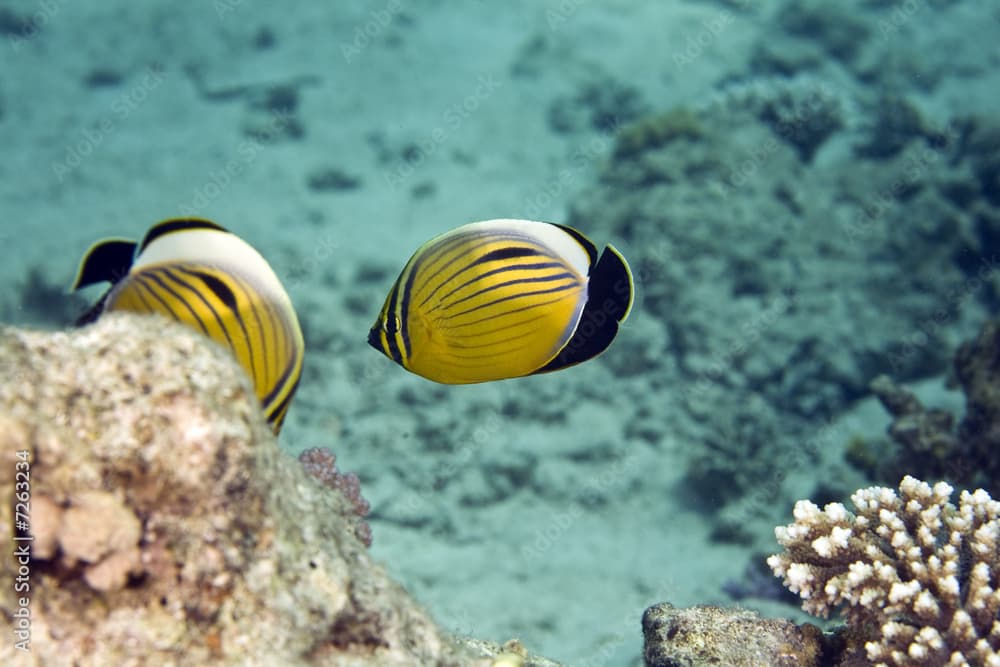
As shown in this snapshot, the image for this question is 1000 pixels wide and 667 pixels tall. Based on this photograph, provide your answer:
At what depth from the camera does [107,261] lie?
6.08 feet

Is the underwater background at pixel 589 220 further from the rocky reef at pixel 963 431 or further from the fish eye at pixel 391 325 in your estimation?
the fish eye at pixel 391 325

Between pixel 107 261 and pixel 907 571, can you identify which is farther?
pixel 907 571

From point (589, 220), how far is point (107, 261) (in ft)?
22.5

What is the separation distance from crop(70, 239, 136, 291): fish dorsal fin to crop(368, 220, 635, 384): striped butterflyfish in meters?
0.76

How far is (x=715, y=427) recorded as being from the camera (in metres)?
6.85

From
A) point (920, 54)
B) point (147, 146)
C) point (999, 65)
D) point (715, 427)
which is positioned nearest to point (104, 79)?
point (147, 146)

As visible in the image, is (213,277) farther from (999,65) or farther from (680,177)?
(999,65)

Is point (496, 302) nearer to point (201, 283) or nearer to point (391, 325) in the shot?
point (391, 325)

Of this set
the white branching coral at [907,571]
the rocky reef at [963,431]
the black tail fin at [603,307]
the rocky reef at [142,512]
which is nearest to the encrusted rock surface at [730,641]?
the white branching coral at [907,571]

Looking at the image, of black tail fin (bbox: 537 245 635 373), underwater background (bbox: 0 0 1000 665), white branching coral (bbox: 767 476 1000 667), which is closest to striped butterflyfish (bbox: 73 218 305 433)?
black tail fin (bbox: 537 245 635 373)

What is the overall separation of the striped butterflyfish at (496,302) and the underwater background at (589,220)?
10.0 feet

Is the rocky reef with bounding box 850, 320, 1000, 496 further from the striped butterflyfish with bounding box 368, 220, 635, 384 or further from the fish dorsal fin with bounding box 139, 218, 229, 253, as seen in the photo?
the fish dorsal fin with bounding box 139, 218, 229, 253

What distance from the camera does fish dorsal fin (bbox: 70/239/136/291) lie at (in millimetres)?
1831

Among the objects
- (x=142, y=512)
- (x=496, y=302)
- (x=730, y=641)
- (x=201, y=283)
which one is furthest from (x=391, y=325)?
(x=730, y=641)
